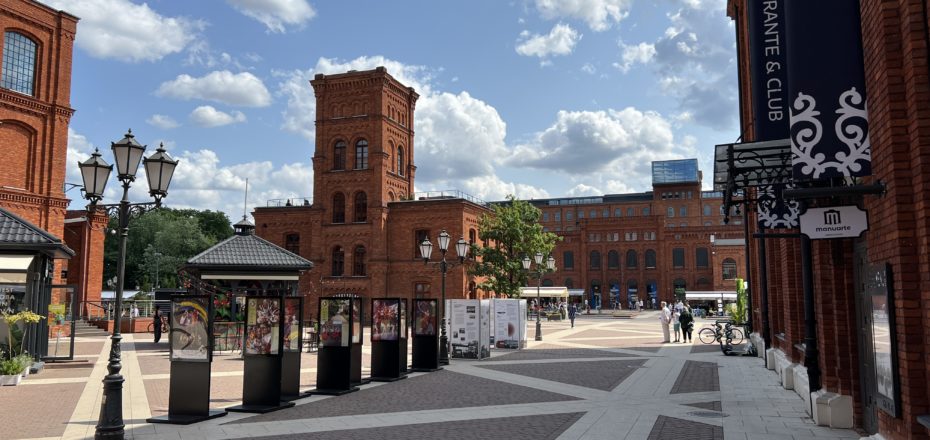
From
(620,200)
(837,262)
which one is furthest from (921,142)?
(620,200)

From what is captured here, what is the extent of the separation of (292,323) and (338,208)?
35.9 meters

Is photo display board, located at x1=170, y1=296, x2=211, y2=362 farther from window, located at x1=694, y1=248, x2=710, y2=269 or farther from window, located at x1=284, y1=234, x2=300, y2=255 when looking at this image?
window, located at x1=694, y1=248, x2=710, y2=269

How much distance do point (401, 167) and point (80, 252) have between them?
73.5 ft

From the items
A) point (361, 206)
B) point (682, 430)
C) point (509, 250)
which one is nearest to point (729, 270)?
point (509, 250)

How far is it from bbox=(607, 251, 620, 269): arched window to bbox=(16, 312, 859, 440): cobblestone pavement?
204 feet

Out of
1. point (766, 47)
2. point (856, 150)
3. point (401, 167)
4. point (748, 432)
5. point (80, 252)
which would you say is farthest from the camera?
point (401, 167)

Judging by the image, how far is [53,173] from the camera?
32.7 metres

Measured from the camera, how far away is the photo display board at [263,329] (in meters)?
12.2

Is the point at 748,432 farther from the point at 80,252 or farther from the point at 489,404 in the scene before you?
the point at 80,252

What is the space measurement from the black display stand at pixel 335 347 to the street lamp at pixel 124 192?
15.8 feet

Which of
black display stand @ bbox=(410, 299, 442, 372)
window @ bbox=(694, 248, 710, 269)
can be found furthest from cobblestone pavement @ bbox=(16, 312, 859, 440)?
window @ bbox=(694, 248, 710, 269)

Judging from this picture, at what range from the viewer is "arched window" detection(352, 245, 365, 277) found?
47188 millimetres

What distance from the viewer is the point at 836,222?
24.5 ft

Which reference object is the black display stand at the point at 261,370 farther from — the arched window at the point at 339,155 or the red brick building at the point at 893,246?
the arched window at the point at 339,155
